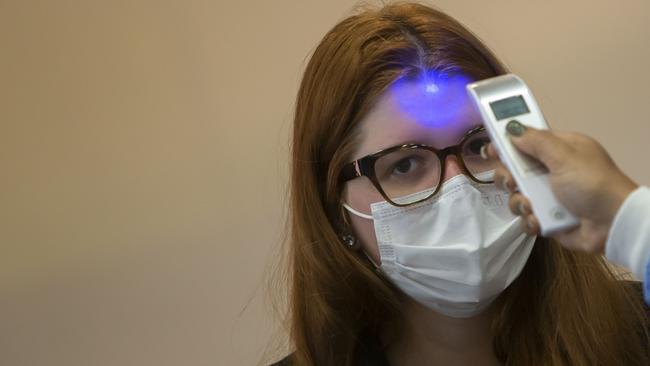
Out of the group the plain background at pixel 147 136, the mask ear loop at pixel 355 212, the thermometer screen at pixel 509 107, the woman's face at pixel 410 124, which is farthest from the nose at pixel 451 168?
the plain background at pixel 147 136

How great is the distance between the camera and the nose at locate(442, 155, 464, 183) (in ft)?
2.98

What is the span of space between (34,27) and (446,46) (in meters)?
0.83

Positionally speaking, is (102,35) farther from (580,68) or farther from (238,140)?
(580,68)

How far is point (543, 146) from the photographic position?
2.02ft

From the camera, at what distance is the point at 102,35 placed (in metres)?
1.34

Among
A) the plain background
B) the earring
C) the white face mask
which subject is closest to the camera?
the white face mask

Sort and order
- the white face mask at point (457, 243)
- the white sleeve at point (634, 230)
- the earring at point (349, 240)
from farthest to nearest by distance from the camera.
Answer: the earring at point (349, 240)
the white face mask at point (457, 243)
the white sleeve at point (634, 230)

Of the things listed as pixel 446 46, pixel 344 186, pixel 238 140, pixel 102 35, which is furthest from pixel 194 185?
pixel 446 46

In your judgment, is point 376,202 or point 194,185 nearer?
point 376,202

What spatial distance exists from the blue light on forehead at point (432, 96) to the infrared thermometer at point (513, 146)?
23cm

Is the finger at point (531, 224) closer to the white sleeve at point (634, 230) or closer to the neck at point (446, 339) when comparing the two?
the white sleeve at point (634, 230)

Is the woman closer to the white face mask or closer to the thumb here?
the white face mask

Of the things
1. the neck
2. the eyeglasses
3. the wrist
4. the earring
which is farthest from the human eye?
the wrist

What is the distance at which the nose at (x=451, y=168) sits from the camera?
908 mm
